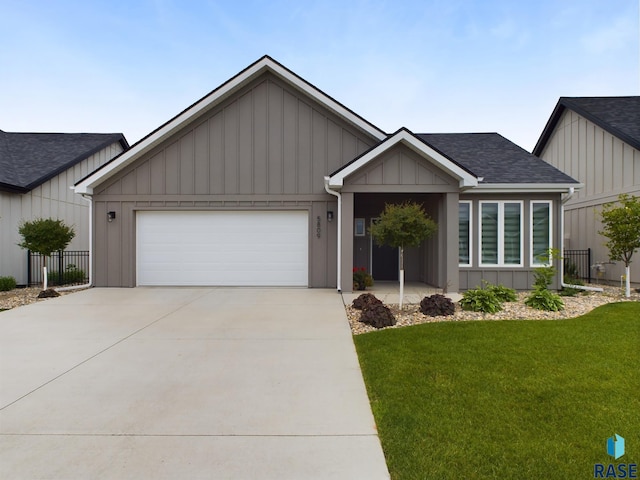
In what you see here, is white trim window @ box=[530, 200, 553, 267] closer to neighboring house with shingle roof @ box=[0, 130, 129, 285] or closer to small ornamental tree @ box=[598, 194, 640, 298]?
small ornamental tree @ box=[598, 194, 640, 298]

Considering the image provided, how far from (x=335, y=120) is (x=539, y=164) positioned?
21.2 feet

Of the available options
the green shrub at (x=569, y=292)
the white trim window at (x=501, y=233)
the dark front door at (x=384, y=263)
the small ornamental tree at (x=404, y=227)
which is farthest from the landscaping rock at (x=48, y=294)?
the green shrub at (x=569, y=292)

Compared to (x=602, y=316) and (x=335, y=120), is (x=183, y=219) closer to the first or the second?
(x=335, y=120)

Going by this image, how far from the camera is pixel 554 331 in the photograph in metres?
5.85

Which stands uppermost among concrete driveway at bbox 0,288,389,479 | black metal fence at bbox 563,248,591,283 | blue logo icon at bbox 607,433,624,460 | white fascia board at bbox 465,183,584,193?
white fascia board at bbox 465,183,584,193

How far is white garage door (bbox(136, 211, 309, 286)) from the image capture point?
36.6ft

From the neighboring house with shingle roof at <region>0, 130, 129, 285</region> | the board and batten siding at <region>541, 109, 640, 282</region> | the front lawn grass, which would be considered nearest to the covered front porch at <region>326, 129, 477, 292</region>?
the front lawn grass

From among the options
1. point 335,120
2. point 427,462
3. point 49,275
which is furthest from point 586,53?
point 49,275

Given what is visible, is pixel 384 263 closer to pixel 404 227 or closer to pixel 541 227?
pixel 541 227

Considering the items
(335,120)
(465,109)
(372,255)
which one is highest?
(465,109)

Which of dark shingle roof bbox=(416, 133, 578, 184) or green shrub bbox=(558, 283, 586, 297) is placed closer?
green shrub bbox=(558, 283, 586, 297)

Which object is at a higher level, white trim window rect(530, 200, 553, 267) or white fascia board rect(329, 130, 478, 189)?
white fascia board rect(329, 130, 478, 189)

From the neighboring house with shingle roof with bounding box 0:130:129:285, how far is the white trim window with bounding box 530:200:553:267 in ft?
53.3

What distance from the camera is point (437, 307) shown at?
696cm
